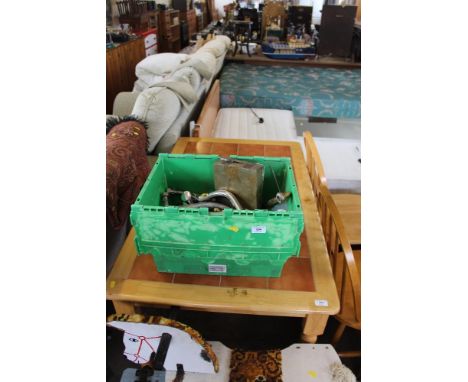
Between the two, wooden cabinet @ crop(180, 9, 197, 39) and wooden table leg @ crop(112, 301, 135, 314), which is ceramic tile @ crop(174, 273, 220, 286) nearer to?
wooden table leg @ crop(112, 301, 135, 314)

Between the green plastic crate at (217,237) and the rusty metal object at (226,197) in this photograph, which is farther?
the rusty metal object at (226,197)

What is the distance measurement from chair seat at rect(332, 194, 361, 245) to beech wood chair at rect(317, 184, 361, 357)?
0.12 metres

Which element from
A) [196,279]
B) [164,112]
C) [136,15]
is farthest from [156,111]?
[136,15]

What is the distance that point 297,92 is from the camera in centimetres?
286

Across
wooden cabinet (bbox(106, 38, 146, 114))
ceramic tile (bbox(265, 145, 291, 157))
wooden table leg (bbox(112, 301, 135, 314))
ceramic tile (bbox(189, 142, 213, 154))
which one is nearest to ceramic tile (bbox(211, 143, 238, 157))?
ceramic tile (bbox(189, 142, 213, 154))

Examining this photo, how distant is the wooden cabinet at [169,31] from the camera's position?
4746 millimetres

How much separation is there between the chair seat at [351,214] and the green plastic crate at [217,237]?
2.33 ft

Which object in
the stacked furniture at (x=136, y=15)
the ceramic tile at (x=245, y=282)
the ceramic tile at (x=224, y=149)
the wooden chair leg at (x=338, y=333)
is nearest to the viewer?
the ceramic tile at (x=245, y=282)

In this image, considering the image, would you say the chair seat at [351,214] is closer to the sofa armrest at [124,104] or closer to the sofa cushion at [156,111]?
the sofa cushion at [156,111]

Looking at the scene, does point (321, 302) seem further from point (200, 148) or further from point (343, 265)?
point (200, 148)

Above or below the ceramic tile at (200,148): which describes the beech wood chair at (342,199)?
below

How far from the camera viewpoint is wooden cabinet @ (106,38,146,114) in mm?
3189

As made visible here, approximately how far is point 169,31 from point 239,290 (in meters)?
5.17

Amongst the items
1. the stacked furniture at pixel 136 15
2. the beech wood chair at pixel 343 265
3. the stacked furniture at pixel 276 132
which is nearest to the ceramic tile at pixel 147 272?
the beech wood chair at pixel 343 265
